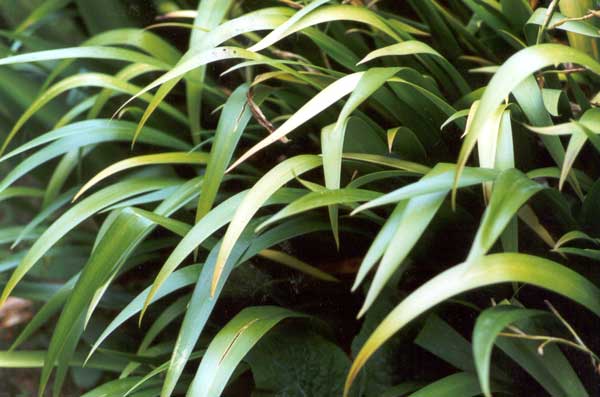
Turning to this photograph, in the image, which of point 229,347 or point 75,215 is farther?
point 75,215

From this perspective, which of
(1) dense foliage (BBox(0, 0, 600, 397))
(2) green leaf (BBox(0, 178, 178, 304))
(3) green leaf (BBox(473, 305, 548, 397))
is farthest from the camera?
(2) green leaf (BBox(0, 178, 178, 304))

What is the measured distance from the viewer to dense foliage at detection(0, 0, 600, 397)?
2.36 ft

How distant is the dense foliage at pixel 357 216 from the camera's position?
0.72 meters

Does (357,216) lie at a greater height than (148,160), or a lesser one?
lesser

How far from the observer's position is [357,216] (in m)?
0.97

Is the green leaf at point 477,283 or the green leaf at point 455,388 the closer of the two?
the green leaf at point 477,283

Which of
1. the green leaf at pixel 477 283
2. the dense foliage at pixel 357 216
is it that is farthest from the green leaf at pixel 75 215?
the green leaf at pixel 477 283

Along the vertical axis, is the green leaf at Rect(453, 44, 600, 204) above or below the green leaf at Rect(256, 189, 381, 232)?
above

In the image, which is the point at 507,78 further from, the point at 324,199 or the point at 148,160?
the point at 148,160

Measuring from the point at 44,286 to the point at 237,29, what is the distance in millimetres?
604

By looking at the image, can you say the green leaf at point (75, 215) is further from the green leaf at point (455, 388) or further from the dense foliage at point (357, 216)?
the green leaf at point (455, 388)

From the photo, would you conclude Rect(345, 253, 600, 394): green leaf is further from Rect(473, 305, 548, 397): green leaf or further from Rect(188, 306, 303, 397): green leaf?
Rect(188, 306, 303, 397): green leaf

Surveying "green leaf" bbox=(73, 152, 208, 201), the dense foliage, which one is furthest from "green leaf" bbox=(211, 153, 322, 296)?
"green leaf" bbox=(73, 152, 208, 201)

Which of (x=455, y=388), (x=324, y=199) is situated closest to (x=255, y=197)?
(x=324, y=199)
